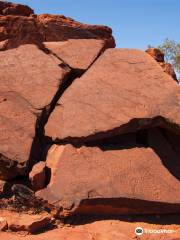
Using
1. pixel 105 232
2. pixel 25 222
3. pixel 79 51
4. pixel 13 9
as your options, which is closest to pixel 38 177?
pixel 25 222

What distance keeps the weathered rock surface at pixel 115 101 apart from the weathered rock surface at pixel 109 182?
0.86 feet

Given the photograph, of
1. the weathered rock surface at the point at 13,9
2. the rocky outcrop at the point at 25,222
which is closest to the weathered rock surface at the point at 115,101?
the rocky outcrop at the point at 25,222

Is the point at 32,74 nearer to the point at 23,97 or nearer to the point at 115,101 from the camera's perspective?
the point at 23,97

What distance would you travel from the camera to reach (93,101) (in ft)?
15.0

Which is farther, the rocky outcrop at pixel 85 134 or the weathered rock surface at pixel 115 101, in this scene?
the weathered rock surface at pixel 115 101

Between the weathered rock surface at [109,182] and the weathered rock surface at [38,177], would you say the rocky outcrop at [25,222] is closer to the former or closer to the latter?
the weathered rock surface at [109,182]

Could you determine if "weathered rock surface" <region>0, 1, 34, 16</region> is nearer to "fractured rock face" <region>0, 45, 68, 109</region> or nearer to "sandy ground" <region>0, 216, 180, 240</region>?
"fractured rock face" <region>0, 45, 68, 109</region>

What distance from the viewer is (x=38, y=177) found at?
13.1ft

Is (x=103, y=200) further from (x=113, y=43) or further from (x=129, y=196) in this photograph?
(x=113, y=43)

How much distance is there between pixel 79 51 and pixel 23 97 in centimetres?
118

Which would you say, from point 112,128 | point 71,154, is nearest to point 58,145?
point 71,154

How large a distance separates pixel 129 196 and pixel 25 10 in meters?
4.83

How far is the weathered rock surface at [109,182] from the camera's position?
3832 millimetres

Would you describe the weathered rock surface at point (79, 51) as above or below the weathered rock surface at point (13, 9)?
below
